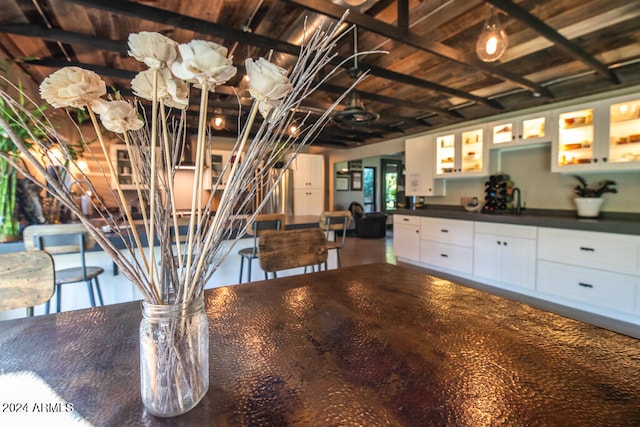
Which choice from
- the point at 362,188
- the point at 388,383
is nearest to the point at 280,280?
the point at 388,383

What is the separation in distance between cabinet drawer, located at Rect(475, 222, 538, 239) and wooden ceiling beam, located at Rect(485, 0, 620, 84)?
1.63 meters

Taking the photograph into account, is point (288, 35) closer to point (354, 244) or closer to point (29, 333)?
point (29, 333)

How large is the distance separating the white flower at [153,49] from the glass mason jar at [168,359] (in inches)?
15.9

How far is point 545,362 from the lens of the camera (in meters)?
0.62

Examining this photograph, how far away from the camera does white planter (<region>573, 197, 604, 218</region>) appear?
116 inches

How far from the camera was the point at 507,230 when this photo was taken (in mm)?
3250

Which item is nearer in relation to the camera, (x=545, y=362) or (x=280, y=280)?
(x=545, y=362)

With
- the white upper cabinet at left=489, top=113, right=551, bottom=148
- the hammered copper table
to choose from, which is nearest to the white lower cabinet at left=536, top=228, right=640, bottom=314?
the white upper cabinet at left=489, top=113, right=551, bottom=148

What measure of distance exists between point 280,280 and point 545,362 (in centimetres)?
91

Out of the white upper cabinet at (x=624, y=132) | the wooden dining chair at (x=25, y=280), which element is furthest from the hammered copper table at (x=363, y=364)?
the white upper cabinet at (x=624, y=132)

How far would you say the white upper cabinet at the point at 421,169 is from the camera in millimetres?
4562

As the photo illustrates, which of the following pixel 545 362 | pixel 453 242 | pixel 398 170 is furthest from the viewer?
pixel 398 170

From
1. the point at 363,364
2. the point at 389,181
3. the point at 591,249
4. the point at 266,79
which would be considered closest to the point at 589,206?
the point at 591,249

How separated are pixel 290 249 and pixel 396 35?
174 cm
